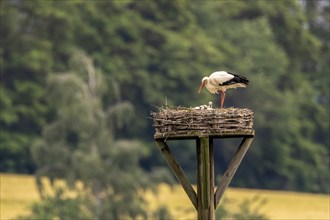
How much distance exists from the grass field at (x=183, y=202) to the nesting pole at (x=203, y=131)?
21.2 meters

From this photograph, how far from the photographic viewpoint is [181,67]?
7406 centimetres

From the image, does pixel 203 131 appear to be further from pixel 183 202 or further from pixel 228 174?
pixel 183 202

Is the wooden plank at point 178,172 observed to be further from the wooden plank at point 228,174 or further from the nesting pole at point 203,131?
the wooden plank at point 228,174

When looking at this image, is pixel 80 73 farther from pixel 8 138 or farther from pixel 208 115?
pixel 208 115

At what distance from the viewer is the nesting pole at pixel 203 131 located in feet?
A: 61.2

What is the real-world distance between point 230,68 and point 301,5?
1288 centimetres

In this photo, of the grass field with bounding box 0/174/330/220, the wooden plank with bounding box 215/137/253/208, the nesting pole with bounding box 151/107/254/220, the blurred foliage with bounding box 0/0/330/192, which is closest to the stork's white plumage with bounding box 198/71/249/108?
the wooden plank with bounding box 215/137/253/208

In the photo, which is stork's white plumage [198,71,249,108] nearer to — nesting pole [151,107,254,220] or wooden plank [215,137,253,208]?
wooden plank [215,137,253,208]

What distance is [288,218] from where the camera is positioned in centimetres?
4394

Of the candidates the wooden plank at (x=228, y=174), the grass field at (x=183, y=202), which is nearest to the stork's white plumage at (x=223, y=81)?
the wooden plank at (x=228, y=174)

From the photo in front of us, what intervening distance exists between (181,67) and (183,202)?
20970mm

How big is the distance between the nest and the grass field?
21.4m

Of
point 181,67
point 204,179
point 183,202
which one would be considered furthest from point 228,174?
point 181,67

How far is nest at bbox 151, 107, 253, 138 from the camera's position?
18641 millimetres
